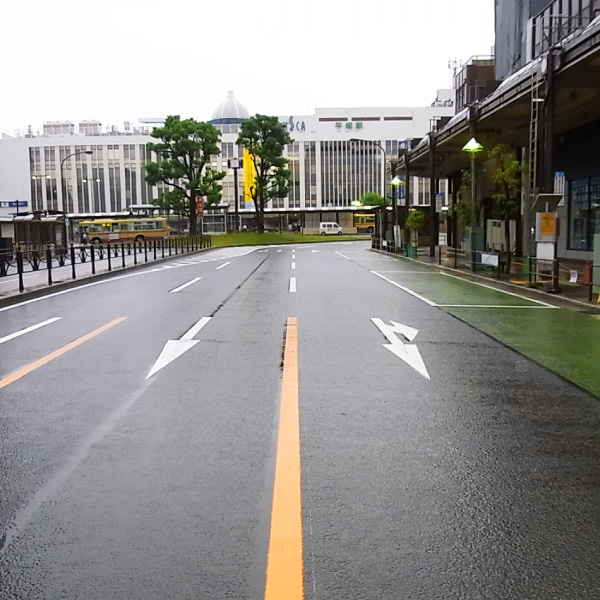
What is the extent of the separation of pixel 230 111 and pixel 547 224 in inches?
4502

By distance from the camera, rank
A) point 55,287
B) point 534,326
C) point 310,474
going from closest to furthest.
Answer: point 310,474
point 534,326
point 55,287

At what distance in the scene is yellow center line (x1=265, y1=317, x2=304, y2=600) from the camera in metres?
3.11

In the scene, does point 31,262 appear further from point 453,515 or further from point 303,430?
point 453,515

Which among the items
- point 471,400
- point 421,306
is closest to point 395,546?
point 471,400

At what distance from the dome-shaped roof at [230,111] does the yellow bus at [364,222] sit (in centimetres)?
3291

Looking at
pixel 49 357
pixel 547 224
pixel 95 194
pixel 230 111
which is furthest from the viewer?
pixel 230 111

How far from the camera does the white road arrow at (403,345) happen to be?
8398 millimetres

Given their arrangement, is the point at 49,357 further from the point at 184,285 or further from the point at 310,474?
the point at 184,285

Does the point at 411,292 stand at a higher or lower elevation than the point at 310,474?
lower

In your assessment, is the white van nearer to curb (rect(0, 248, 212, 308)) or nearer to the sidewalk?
curb (rect(0, 248, 212, 308))

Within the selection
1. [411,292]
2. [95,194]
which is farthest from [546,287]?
[95,194]

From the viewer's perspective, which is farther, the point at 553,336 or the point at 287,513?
the point at 553,336

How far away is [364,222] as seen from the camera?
4166 inches

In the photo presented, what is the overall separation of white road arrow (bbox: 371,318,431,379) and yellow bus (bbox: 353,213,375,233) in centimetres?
9067
